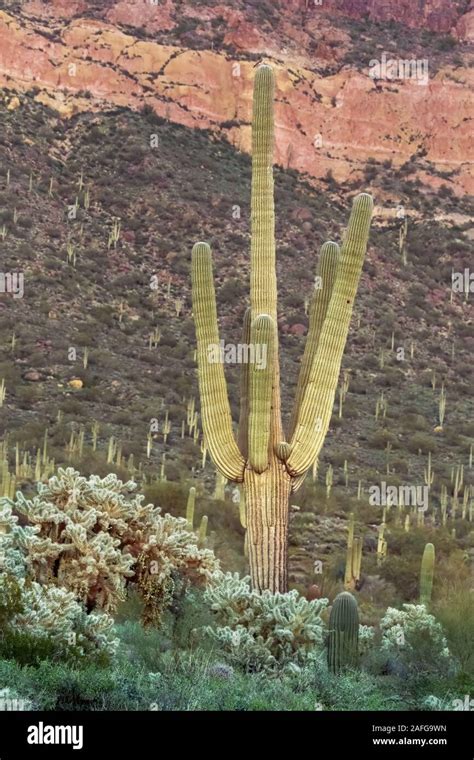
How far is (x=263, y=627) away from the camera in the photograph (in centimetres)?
1070

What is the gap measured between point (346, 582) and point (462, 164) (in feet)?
103

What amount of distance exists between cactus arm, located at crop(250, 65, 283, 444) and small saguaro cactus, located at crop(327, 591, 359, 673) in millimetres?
2466

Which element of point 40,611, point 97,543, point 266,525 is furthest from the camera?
A: point 266,525

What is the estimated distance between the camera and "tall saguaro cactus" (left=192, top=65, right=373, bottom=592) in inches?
461

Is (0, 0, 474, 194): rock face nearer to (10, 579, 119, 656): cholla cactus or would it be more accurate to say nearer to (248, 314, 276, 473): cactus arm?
(248, 314, 276, 473): cactus arm

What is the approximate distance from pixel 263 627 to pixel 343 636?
707 mm

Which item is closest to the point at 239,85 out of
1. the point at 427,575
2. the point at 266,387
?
the point at 427,575

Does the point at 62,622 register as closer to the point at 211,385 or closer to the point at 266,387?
the point at 266,387

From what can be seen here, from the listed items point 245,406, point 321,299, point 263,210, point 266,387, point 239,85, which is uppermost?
point 239,85

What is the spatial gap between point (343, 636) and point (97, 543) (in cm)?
236

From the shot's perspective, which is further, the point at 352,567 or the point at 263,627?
the point at 352,567

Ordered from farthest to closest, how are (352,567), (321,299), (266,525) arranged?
(352,567), (321,299), (266,525)

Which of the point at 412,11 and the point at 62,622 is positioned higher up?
the point at 412,11
